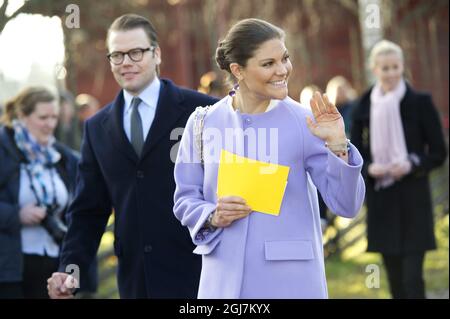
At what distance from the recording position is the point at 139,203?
18.0 ft

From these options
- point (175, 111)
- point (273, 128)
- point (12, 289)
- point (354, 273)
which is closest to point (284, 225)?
point (273, 128)

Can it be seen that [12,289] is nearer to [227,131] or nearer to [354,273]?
[227,131]

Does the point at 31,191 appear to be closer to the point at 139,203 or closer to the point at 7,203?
the point at 7,203

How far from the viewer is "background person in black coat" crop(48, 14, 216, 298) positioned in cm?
548

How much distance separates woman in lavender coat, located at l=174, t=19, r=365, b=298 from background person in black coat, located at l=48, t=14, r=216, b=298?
1.12 metres

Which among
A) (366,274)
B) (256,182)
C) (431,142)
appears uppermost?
(431,142)

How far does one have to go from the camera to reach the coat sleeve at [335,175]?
4055mm

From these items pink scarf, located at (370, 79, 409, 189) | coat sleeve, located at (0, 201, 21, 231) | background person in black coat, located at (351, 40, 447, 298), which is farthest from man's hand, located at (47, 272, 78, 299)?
pink scarf, located at (370, 79, 409, 189)

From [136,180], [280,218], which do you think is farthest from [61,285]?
[280,218]

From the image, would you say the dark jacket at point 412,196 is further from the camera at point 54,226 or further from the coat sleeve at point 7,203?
the coat sleeve at point 7,203

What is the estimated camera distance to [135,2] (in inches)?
706

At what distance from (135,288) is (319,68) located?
59.1 ft

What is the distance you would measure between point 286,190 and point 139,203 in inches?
59.1

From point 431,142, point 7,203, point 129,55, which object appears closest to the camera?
point 129,55
